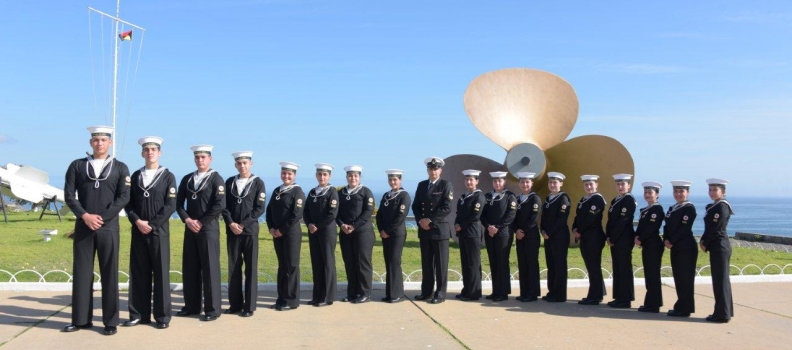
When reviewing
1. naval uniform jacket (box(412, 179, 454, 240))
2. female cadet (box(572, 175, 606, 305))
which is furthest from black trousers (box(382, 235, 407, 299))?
female cadet (box(572, 175, 606, 305))

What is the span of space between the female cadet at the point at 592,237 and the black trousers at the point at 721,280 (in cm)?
113

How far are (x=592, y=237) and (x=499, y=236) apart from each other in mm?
991

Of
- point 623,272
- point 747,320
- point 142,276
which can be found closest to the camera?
point 142,276

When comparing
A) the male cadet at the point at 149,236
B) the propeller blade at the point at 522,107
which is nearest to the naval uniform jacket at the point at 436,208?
the male cadet at the point at 149,236

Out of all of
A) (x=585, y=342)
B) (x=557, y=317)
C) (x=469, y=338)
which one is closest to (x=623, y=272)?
(x=557, y=317)

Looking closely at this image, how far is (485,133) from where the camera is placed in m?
12.3

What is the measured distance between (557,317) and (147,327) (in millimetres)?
3702

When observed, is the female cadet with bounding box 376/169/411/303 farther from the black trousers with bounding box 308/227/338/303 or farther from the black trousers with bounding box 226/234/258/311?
the black trousers with bounding box 226/234/258/311

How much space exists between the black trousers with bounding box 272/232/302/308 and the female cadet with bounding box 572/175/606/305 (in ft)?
9.87

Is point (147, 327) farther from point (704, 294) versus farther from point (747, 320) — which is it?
point (704, 294)

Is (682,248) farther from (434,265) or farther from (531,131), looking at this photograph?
(531,131)

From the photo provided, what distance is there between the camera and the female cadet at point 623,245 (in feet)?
23.0

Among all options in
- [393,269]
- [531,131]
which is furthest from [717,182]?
[531,131]

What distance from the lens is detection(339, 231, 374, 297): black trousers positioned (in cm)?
714
